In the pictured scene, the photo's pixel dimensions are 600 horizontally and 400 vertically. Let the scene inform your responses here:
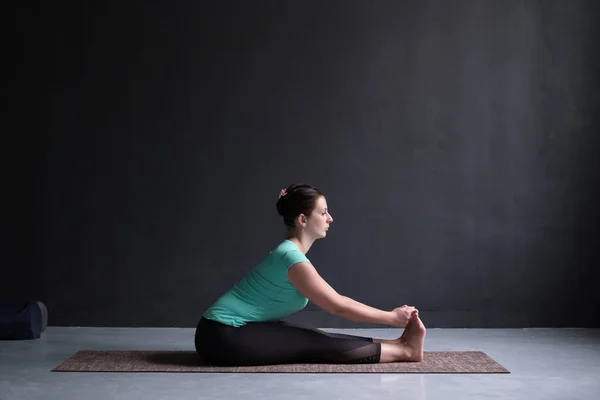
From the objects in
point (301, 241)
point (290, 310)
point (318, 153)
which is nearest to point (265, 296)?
point (290, 310)

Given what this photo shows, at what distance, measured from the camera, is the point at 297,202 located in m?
3.47

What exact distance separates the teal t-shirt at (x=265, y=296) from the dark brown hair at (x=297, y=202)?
0.11 metres

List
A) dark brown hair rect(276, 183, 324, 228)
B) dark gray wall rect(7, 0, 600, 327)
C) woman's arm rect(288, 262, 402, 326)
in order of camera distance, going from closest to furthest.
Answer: woman's arm rect(288, 262, 402, 326) < dark brown hair rect(276, 183, 324, 228) < dark gray wall rect(7, 0, 600, 327)

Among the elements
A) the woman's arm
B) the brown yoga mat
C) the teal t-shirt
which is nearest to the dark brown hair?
the teal t-shirt

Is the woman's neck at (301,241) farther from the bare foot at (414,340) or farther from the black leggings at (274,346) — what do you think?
the bare foot at (414,340)

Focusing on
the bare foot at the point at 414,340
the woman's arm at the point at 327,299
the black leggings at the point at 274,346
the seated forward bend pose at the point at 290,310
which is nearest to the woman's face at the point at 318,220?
the seated forward bend pose at the point at 290,310

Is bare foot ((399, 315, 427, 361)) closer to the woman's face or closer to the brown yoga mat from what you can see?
the brown yoga mat

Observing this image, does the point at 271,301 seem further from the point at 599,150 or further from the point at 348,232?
the point at 599,150

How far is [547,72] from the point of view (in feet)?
16.4

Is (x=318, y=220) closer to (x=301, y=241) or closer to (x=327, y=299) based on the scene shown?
(x=301, y=241)

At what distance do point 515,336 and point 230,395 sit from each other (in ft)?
7.33

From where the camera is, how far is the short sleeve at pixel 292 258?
334 cm

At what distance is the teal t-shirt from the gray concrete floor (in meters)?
0.27

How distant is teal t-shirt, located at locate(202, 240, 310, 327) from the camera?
3.38 m
